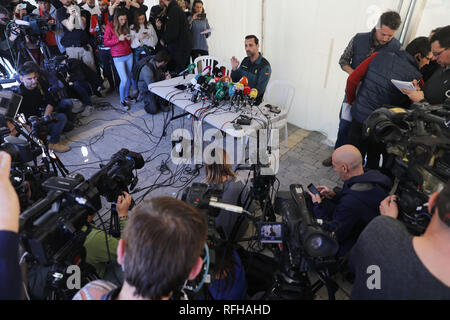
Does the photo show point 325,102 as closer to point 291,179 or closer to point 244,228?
point 291,179

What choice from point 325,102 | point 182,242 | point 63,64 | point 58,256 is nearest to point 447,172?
point 182,242

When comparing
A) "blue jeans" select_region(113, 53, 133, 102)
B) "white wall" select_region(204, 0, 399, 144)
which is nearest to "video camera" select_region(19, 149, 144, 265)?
"white wall" select_region(204, 0, 399, 144)

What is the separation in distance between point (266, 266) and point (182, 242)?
1.22 metres

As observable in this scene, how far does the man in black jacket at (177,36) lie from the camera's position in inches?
187

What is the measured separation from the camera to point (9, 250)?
2.64ft

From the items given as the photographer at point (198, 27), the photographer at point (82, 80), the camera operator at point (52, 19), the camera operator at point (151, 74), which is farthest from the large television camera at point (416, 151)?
the camera operator at point (52, 19)

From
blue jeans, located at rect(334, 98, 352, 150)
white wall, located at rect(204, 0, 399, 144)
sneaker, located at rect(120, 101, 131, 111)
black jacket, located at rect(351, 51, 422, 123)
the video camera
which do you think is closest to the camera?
the video camera

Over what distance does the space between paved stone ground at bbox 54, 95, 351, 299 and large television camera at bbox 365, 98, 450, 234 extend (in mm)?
1599

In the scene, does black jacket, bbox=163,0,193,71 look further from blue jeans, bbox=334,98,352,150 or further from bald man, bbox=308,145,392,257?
bald man, bbox=308,145,392,257

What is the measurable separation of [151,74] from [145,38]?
880 millimetres

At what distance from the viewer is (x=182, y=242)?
805 mm

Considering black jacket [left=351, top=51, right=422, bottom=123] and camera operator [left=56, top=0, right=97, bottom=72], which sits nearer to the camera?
black jacket [left=351, top=51, right=422, bottom=123]

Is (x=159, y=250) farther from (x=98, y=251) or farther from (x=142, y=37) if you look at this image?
(x=142, y=37)

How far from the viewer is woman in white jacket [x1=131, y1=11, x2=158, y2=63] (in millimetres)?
4809
